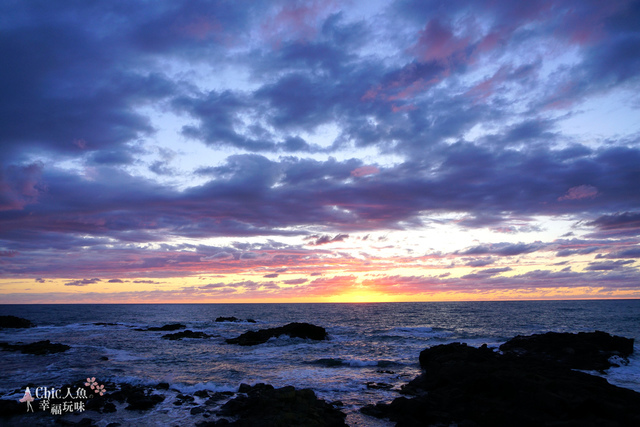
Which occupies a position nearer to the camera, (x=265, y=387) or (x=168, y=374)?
(x=265, y=387)

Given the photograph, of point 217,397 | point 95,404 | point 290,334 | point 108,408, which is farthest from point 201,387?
point 290,334

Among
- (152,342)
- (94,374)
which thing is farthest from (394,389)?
(152,342)

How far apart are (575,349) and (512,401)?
19927 mm

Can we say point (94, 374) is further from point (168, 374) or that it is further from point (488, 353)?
point (488, 353)

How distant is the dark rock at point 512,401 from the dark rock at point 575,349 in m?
8.10

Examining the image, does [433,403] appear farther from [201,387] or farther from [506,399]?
[201,387]

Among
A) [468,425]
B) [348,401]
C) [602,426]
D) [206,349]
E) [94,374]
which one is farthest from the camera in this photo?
[206,349]

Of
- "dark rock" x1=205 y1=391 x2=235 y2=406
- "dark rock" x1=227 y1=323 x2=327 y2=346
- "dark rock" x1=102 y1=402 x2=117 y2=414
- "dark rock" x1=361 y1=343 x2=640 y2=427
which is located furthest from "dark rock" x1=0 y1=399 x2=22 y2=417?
"dark rock" x1=227 y1=323 x2=327 y2=346

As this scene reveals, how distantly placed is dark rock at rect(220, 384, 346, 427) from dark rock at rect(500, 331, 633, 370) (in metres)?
19.2

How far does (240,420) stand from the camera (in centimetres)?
1495

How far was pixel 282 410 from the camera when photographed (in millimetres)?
15734

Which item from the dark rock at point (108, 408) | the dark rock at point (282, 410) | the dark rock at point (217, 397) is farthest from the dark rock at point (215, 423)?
the dark rock at point (108, 408)

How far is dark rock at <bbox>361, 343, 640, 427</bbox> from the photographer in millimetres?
13438

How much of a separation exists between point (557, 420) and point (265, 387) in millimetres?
14773
